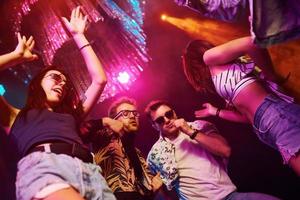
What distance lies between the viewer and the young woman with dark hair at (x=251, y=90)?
7.82 feet

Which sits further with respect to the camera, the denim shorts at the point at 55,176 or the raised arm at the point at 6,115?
the raised arm at the point at 6,115

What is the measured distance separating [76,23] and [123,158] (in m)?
1.07

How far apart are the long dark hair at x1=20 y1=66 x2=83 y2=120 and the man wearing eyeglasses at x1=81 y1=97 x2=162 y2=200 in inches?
11.4

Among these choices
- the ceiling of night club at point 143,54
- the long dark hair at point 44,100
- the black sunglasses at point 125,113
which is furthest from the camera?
the ceiling of night club at point 143,54

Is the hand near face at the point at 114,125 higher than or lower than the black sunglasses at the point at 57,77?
lower

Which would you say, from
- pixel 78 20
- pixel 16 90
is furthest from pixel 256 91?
pixel 16 90

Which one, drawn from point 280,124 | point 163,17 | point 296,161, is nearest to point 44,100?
point 280,124

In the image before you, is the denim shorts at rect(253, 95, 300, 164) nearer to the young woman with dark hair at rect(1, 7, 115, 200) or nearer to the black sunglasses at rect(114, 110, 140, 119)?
the black sunglasses at rect(114, 110, 140, 119)

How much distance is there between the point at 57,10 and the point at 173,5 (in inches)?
47.4

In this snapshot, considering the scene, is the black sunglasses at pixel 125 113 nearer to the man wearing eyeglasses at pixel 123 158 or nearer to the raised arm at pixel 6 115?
the man wearing eyeglasses at pixel 123 158

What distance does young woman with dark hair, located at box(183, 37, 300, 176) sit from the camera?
7.82 feet

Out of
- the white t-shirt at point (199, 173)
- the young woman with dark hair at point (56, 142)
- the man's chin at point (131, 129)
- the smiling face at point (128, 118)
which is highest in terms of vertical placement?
the young woman with dark hair at point (56, 142)

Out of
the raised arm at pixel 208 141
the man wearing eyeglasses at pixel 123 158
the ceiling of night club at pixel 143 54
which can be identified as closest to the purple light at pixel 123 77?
the ceiling of night club at pixel 143 54

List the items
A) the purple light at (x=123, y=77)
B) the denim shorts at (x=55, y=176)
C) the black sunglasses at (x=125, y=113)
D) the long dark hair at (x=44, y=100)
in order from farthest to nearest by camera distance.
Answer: the purple light at (x=123, y=77) → the black sunglasses at (x=125, y=113) → the long dark hair at (x=44, y=100) → the denim shorts at (x=55, y=176)
